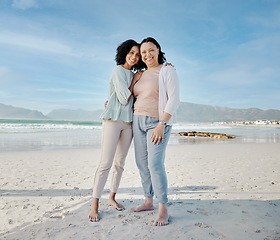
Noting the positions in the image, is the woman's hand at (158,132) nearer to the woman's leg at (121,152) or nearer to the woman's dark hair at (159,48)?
the woman's leg at (121,152)

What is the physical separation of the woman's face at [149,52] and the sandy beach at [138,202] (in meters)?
1.81

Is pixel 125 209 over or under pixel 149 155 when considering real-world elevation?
under

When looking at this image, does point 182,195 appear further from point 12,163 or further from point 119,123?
point 12,163

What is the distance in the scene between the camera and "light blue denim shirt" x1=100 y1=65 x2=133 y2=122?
8.66ft

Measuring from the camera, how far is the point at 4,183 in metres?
4.17

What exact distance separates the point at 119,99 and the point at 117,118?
0.22m

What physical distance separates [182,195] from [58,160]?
4183 millimetres

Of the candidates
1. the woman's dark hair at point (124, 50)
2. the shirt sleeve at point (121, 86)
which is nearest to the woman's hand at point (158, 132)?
the shirt sleeve at point (121, 86)

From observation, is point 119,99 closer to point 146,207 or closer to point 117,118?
point 117,118

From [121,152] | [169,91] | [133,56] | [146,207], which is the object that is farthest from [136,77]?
[146,207]

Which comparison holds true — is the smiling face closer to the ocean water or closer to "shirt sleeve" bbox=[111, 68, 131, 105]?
"shirt sleeve" bbox=[111, 68, 131, 105]

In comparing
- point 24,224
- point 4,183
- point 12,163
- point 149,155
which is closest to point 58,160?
point 12,163

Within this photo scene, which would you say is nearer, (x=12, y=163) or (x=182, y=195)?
(x=182, y=195)

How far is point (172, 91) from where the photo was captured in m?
2.42
